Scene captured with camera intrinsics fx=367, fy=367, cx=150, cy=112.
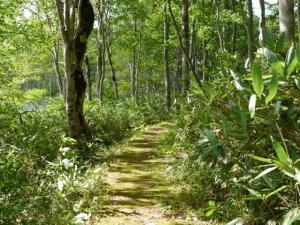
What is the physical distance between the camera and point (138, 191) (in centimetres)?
676

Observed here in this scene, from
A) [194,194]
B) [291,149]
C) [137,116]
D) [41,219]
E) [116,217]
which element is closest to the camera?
[291,149]

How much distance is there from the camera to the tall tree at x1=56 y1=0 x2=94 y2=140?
27.5 feet

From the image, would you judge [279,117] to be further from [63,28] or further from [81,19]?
[81,19]

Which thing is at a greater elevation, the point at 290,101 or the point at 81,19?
the point at 81,19

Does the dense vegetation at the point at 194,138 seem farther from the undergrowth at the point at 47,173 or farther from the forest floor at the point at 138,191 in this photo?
the forest floor at the point at 138,191

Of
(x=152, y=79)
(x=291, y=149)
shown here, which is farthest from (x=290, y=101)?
(x=152, y=79)

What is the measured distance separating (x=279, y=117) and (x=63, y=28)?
6429mm

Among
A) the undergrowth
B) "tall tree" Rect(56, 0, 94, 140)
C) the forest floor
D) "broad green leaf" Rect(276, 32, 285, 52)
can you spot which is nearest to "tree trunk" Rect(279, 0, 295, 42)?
"broad green leaf" Rect(276, 32, 285, 52)

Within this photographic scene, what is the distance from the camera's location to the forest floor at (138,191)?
543 cm

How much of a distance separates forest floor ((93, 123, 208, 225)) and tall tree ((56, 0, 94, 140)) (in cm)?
147

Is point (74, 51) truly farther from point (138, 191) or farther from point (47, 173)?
point (47, 173)

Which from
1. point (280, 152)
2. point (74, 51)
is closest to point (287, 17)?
point (280, 152)

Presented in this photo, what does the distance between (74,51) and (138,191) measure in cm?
431

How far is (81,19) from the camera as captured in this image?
9820mm
